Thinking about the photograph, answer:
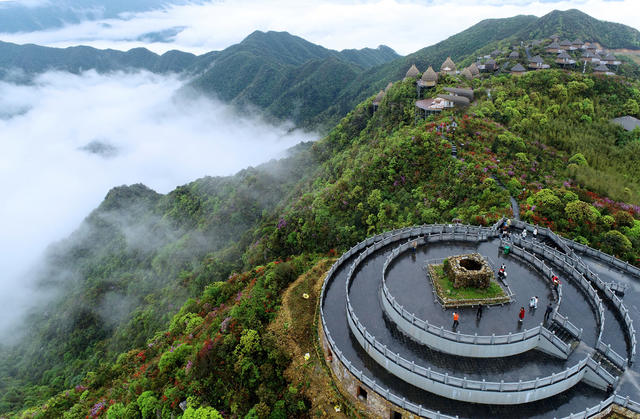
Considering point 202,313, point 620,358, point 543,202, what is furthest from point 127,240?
point 620,358

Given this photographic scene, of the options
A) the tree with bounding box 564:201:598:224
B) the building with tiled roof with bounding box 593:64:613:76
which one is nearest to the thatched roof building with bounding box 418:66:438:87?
the building with tiled roof with bounding box 593:64:613:76

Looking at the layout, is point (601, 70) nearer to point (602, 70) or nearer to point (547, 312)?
point (602, 70)

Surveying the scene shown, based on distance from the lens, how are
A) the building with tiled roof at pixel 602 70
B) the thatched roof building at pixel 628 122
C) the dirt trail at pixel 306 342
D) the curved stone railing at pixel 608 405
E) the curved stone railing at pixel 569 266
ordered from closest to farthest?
the curved stone railing at pixel 608 405, the dirt trail at pixel 306 342, the curved stone railing at pixel 569 266, the thatched roof building at pixel 628 122, the building with tiled roof at pixel 602 70

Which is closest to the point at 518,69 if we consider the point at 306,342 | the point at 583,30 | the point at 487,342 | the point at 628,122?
the point at 628,122

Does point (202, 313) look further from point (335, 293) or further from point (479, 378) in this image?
point (479, 378)

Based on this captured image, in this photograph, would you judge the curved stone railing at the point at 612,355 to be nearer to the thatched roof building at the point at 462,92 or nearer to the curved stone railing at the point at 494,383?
the curved stone railing at the point at 494,383

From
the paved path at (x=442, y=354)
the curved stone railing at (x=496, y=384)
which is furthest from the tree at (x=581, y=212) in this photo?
the curved stone railing at (x=496, y=384)

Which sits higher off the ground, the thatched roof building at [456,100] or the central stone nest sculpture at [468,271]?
the thatched roof building at [456,100]
